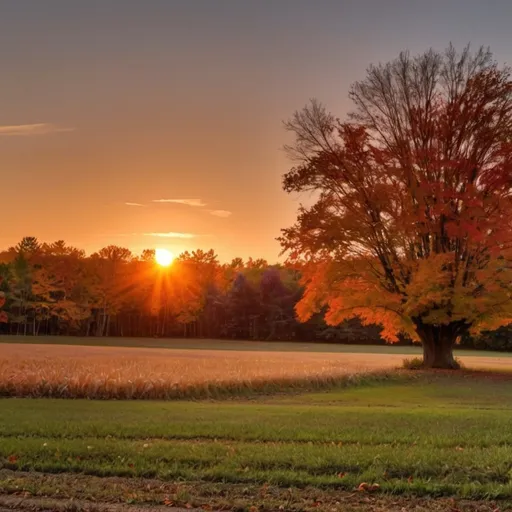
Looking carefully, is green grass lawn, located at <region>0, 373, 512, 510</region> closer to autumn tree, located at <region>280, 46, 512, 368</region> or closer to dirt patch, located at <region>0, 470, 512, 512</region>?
dirt patch, located at <region>0, 470, 512, 512</region>

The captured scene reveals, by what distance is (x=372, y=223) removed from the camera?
27.9 meters

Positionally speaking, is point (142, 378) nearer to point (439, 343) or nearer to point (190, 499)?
point (190, 499)

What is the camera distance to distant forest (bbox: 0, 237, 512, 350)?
7819 centimetres

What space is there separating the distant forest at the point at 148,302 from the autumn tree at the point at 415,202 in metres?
48.4

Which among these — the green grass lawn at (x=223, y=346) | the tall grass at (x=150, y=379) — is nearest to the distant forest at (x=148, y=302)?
the green grass lawn at (x=223, y=346)

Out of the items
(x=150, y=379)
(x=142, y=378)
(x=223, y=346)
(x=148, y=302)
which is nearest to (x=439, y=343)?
(x=150, y=379)

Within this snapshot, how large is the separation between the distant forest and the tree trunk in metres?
45.7

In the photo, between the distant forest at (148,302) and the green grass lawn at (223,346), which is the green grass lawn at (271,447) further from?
the distant forest at (148,302)

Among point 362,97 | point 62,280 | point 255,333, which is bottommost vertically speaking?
point 255,333

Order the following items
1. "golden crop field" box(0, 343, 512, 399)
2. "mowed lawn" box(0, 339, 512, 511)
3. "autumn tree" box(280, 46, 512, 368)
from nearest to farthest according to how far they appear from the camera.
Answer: "mowed lawn" box(0, 339, 512, 511), "golden crop field" box(0, 343, 512, 399), "autumn tree" box(280, 46, 512, 368)

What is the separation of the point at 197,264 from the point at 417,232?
70699mm

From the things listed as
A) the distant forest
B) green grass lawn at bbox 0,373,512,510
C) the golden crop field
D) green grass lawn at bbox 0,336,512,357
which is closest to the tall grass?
the golden crop field

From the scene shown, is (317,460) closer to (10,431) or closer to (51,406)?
(10,431)

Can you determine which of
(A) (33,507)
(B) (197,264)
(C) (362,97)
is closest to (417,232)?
(C) (362,97)
